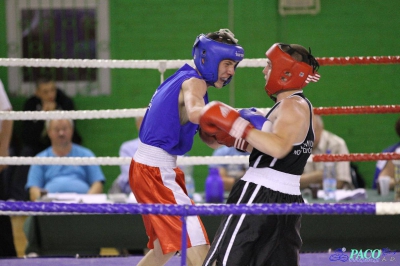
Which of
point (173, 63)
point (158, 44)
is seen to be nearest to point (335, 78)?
point (158, 44)

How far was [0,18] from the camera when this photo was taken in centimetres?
655

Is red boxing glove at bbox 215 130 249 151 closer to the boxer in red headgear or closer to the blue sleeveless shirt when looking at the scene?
the boxer in red headgear

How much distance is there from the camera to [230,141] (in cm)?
264

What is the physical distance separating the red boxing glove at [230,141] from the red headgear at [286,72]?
0.23 m

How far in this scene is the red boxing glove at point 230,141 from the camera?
8.42ft

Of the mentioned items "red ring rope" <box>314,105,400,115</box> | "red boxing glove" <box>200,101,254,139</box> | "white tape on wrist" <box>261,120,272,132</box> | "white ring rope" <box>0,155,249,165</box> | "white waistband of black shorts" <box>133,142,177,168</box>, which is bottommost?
"white ring rope" <box>0,155,249,165</box>

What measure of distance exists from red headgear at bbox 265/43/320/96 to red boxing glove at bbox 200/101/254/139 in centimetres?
26

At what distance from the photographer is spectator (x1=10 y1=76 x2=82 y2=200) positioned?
19.4 feet

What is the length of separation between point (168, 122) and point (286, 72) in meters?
0.55

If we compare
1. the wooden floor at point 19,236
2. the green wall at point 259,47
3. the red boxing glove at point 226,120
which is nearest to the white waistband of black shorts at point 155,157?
the red boxing glove at point 226,120

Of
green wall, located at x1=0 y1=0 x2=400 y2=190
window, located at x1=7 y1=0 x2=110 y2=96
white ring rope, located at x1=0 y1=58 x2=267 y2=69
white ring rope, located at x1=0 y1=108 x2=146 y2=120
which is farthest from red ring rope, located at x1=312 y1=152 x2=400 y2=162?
window, located at x1=7 y1=0 x2=110 y2=96

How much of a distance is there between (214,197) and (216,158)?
620 millimetres

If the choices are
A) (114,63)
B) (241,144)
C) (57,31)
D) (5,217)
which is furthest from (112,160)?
(57,31)

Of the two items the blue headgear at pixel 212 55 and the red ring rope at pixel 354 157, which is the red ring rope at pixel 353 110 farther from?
the blue headgear at pixel 212 55
